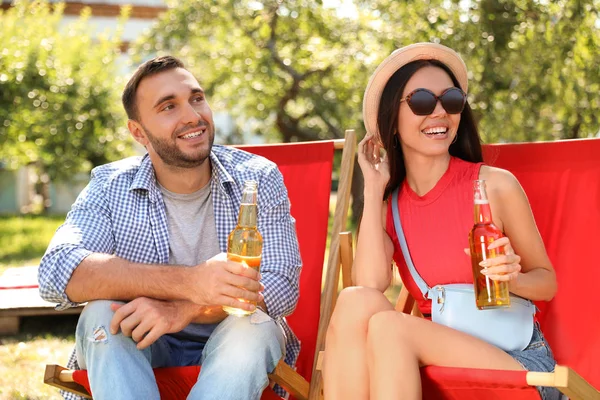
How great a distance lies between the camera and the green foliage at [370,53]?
649 centimetres

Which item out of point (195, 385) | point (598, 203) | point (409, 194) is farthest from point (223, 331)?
point (598, 203)

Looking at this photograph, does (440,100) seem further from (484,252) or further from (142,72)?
(142,72)

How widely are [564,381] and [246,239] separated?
1.10 metres

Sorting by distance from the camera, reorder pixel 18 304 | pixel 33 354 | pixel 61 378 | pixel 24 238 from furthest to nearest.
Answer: pixel 24 238 < pixel 18 304 < pixel 33 354 < pixel 61 378

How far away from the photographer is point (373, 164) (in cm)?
339

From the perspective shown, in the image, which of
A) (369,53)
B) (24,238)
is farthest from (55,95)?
(369,53)

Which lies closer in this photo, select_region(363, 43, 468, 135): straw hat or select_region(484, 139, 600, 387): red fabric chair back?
select_region(363, 43, 468, 135): straw hat

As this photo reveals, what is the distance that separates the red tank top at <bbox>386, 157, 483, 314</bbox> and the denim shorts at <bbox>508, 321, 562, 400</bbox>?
317 mm

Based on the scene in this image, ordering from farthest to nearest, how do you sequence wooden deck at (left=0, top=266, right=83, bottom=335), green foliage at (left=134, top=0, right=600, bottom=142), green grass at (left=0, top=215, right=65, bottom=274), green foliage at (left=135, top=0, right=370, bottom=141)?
green grass at (left=0, top=215, right=65, bottom=274), green foliage at (left=135, top=0, right=370, bottom=141), green foliage at (left=134, top=0, right=600, bottom=142), wooden deck at (left=0, top=266, right=83, bottom=335)

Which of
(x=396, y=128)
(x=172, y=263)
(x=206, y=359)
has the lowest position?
(x=206, y=359)

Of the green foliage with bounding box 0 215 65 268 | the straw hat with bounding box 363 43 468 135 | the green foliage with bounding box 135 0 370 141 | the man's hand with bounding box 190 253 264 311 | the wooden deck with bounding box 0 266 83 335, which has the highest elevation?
the green foliage with bounding box 135 0 370 141

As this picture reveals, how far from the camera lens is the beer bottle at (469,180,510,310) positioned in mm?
2688

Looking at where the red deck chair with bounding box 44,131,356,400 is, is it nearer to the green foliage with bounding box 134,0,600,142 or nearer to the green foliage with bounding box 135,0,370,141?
the green foliage with bounding box 134,0,600,142

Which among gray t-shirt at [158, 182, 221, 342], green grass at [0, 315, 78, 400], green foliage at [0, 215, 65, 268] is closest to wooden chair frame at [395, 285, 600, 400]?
gray t-shirt at [158, 182, 221, 342]
